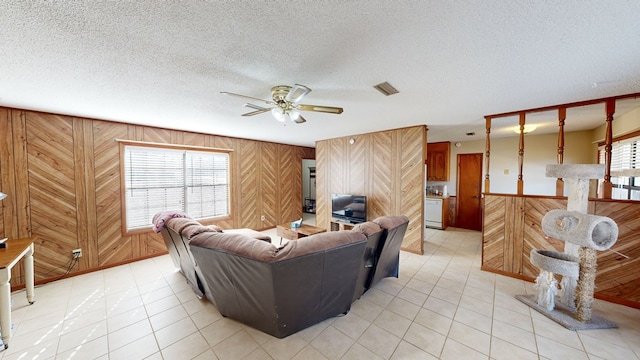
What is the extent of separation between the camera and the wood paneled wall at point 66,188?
2826 millimetres

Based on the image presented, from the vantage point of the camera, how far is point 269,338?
195cm

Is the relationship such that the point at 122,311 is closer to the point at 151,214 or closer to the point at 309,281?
the point at 151,214

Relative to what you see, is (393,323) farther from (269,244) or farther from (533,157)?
(533,157)

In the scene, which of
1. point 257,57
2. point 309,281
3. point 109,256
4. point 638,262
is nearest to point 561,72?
point 638,262

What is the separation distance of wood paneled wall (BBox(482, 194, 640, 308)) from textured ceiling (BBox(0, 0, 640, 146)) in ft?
4.45

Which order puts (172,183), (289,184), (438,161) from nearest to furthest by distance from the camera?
(172,183)
(438,161)
(289,184)

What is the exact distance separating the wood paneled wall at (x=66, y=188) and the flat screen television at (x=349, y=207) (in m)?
3.53

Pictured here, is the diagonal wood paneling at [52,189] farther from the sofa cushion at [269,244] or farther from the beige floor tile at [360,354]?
the beige floor tile at [360,354]

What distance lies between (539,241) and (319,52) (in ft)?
12.7

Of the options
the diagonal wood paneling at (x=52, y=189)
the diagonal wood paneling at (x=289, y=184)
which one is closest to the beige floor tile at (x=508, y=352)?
the diagonal wood paneling at (x=289, y=184)

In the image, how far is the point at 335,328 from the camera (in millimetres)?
2074

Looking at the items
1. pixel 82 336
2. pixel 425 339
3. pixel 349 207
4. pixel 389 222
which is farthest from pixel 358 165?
pixel 82 336

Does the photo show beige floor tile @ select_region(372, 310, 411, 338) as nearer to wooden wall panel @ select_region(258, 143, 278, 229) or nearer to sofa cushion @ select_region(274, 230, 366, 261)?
sofa cushion @ select_region(274, 230, 366, 261)

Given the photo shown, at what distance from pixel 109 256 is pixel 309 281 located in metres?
3.82
